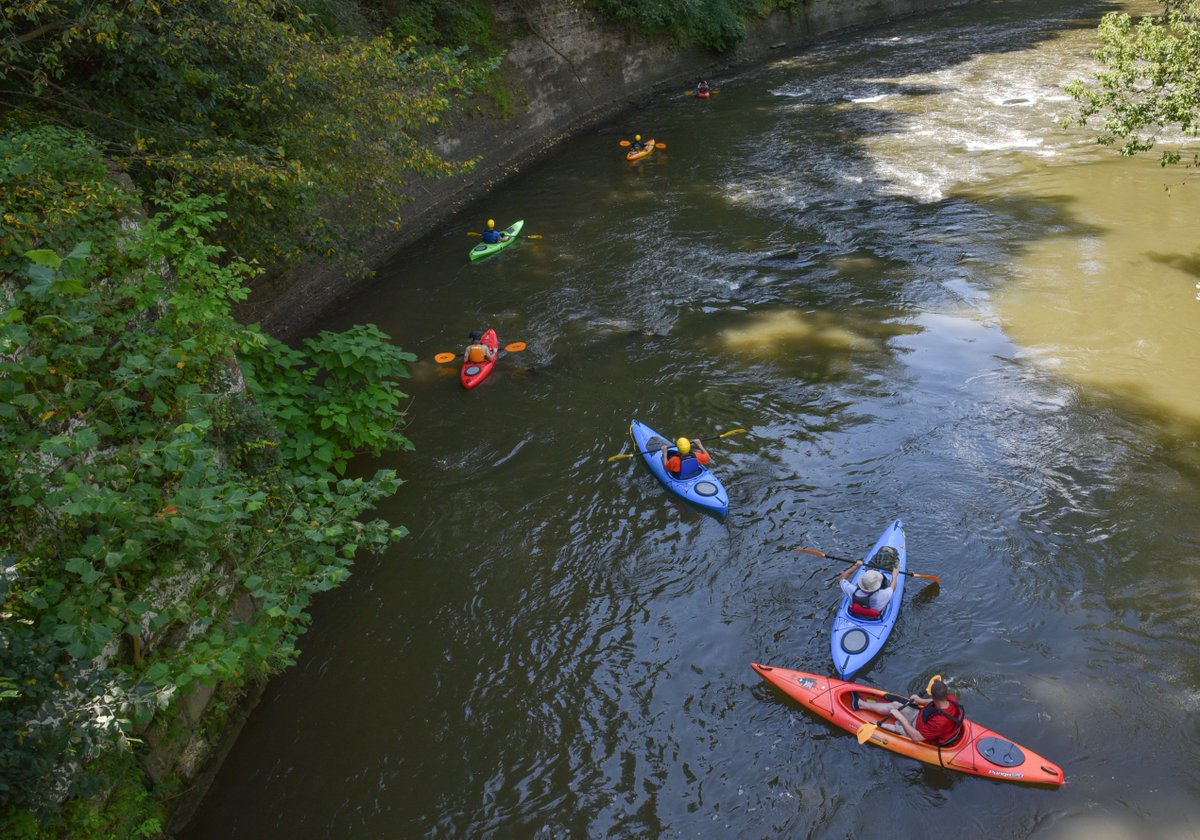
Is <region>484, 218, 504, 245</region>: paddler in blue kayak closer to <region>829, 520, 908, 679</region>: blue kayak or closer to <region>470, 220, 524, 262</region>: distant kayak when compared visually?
<region>470, 220, 524, 262</region>: distant kayak

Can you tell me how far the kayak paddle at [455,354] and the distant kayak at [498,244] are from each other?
3515 mm

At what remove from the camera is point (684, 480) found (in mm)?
9961

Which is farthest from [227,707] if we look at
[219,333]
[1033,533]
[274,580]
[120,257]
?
[1033,533]

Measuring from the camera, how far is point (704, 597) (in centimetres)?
866

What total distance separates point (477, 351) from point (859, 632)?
269 inches

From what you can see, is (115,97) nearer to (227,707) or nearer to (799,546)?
(227,707)

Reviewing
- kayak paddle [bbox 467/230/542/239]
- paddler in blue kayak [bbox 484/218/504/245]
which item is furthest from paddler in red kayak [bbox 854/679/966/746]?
kayak paddle [bbox 467/230/542/239]

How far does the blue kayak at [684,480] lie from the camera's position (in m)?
9.64

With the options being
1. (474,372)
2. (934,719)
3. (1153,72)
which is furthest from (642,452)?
(1153,72)

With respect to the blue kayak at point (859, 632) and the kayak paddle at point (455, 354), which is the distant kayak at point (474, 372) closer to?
the kayak paddle at point (455, 354)

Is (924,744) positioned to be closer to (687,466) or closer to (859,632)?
(859,632)

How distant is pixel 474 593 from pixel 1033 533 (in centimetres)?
→ 611

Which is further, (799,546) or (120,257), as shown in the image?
(799,546)

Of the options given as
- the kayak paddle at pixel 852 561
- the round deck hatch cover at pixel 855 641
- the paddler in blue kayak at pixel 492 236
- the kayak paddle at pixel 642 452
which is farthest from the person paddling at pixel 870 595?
the paddler in blue kayak at pixel 492 236
